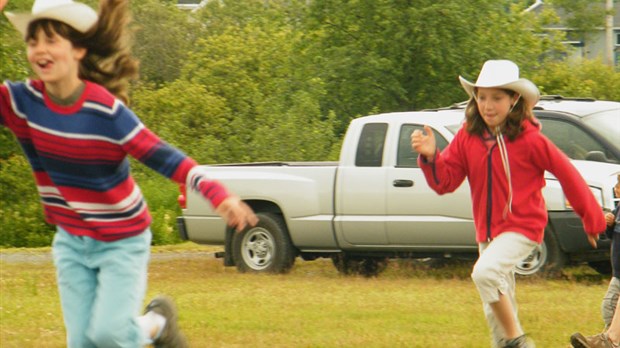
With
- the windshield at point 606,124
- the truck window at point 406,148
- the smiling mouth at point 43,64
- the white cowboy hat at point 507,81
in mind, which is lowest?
the truck window at point 406,148

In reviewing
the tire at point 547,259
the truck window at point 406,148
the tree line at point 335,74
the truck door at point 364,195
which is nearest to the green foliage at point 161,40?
the tree line at point 335,74

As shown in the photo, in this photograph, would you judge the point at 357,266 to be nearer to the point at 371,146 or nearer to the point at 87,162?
the point at 371,146

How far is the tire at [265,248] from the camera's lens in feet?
51.1

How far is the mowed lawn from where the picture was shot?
10.0m

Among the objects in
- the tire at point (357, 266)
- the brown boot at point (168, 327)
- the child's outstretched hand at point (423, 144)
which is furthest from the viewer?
the tire at point (357, 266)

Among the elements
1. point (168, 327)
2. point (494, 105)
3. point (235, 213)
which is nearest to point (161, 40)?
point (494, 105)

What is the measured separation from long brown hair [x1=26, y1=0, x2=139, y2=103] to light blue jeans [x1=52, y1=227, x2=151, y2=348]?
689 millimetres

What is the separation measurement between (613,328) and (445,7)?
1700 centimetres

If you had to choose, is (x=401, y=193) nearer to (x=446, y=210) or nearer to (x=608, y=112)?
(x=446, y=210)

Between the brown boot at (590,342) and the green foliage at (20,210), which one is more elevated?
the brown boot at (590,342)

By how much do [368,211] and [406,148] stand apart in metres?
0.79

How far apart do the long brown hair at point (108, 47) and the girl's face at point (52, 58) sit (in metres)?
0.06

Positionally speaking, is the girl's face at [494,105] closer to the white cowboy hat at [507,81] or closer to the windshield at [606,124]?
the white cowboy hat at [507,81]

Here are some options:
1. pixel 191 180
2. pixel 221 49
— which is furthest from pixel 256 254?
pixel 221 49
